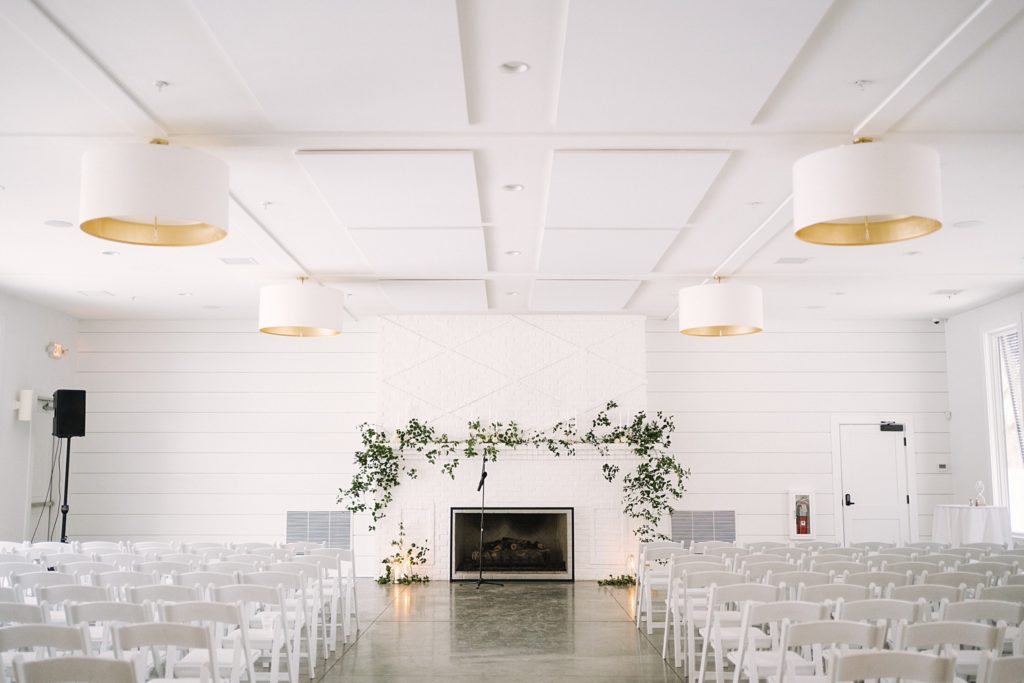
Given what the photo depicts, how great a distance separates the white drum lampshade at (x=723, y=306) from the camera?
8.82m

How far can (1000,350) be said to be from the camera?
12.3m

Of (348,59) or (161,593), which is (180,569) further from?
(348,59)

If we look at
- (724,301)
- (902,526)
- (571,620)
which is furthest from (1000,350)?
(571,620)

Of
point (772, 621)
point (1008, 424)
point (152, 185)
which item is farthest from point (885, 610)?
point (1008, 424)

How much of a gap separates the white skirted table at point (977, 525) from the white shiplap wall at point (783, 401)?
1.98m

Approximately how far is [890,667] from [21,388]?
39.5 ft

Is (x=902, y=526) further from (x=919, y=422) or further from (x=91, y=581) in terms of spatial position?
(x=91, y=581)

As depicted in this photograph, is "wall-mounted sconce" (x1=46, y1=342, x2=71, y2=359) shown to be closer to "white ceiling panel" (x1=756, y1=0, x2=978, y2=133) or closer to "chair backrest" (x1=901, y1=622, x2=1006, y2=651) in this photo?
"white ceiling panel" (x1=756, y1=0, x2=978, y2=133)

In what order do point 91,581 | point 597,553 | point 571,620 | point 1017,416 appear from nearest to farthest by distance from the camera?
point 91,581 < point 571,620 < point 1017,416 < point 597,553

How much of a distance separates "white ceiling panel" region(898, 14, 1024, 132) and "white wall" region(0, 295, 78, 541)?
37.2 ft

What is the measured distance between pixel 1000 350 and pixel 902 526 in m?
A: 3.11

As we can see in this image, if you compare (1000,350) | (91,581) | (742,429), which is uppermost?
(1000,350)

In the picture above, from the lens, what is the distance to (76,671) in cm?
339

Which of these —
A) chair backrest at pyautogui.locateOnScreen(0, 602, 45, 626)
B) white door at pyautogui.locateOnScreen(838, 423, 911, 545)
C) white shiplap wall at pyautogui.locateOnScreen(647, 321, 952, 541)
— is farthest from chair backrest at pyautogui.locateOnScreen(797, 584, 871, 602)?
white door at pyautogui.locateOnScreen(838, 423, 911, 545)
